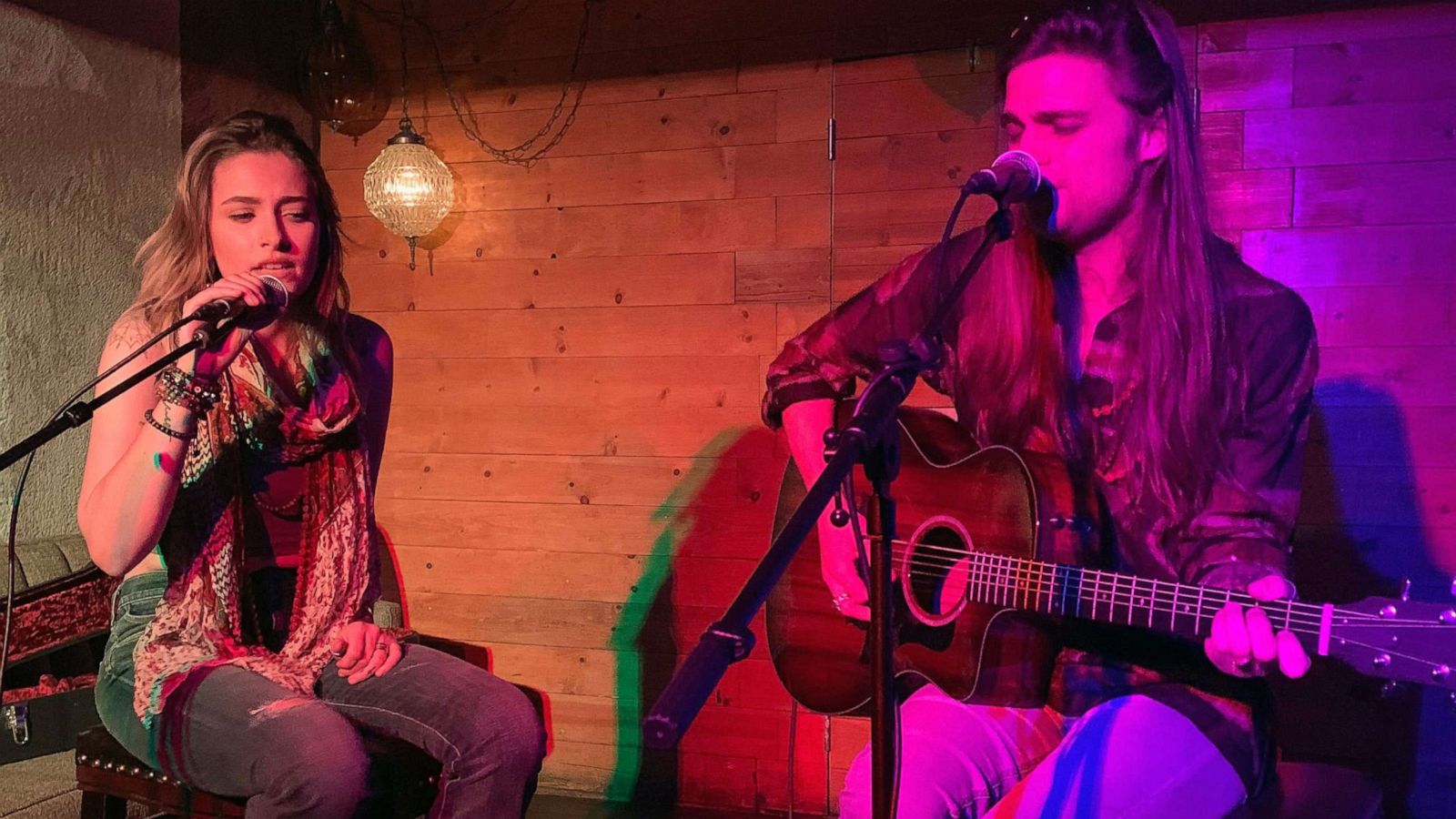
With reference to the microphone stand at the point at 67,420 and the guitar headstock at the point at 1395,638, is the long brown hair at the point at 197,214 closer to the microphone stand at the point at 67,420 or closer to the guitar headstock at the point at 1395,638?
the microphone stand at the point at 67,420

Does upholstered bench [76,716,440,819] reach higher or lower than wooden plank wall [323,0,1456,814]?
lower

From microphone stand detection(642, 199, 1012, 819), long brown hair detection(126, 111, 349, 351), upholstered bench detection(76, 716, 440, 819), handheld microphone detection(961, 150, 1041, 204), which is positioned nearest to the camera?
microphone stand detection(642, 199, 1012, 819)

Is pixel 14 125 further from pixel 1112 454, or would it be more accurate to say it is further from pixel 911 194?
pixel 1112 454

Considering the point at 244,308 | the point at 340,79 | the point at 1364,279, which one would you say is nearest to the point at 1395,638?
the point at 1364,279

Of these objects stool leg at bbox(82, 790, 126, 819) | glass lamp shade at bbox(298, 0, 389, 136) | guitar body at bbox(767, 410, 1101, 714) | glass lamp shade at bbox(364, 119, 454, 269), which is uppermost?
glass lamp shade at bbox(298, 0, 389, 136)

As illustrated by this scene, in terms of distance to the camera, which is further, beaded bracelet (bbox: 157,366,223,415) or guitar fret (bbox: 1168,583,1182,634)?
beaded bracelet (bbox: 157,366,223,415)

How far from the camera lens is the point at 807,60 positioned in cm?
297

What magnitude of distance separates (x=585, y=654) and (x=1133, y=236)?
205 cm

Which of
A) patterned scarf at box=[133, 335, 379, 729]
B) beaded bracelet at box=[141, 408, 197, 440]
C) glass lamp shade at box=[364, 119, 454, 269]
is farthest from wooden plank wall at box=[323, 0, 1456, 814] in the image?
beaded bracelet at box=[141, 408, 197, 440]

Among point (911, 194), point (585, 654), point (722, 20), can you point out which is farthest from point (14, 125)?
point (911, 194)

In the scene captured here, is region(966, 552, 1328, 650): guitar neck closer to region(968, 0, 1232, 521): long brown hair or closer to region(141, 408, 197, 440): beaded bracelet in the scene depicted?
region(968, 0, 1232, 521): long brown hair

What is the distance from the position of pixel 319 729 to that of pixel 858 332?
1143mm

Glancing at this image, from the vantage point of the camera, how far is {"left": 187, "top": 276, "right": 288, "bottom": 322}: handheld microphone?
60.0 inches


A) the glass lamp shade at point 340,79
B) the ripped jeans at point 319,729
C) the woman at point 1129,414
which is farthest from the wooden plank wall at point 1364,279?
the glass lamp shade at point 340,79
